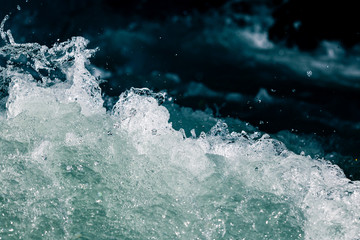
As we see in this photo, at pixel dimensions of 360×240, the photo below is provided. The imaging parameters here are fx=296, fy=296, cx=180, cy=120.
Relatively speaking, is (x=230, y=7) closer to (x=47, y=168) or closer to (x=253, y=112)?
(x=253, y=112)

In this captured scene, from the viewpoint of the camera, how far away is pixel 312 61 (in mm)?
2889

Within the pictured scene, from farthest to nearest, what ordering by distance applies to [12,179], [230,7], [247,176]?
[230,7]
[247,176]
[12,179]

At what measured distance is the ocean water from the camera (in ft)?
6.91

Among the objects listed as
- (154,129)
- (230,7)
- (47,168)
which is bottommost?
(47,168)

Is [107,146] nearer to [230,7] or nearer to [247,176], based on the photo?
[247,176]

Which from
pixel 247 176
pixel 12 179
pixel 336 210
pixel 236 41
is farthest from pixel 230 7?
pixel 12 179

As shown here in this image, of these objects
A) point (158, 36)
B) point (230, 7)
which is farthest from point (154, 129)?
point (230, 7)

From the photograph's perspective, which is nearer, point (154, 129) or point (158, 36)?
point (154, 129)

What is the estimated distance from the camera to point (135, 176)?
238 cm

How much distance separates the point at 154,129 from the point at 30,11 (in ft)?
6.40

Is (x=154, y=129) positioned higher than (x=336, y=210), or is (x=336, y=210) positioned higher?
(x=154, y=129)

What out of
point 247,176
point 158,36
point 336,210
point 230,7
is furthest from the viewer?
point 158,36

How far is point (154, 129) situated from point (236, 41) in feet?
4.11

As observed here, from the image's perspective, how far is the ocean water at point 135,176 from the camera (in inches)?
83.0
